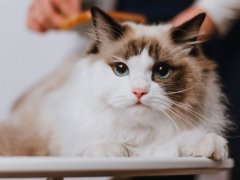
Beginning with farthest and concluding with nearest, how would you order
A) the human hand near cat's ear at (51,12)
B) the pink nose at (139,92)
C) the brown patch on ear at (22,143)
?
1. the human hand near cat's ear at (51,12)
2. the brown patch on ear at (22,143)
3. the pink nose at (139,92)

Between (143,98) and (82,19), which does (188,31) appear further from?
(82,19)

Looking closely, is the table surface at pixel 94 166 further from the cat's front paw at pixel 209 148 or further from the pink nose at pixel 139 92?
the pink nose at pixel 139 92

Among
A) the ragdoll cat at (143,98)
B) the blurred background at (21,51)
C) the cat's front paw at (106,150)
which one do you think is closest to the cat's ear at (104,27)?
the ragdoll cat at (143,98)

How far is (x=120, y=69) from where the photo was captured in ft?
3.18

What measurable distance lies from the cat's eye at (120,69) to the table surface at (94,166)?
0.79ft

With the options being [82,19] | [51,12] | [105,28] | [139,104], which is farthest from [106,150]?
[51,12]

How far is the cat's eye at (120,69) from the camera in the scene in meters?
0.96

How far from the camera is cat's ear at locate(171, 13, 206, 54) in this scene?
958 mm

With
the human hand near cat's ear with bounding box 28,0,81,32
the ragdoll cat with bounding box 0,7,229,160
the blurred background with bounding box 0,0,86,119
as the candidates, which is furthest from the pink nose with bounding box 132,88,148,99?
the blurred background with bounding box 0,0,86,119

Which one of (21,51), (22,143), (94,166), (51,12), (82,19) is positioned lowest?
(94,166)

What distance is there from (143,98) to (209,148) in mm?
182

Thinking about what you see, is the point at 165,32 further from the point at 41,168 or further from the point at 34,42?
the point at 34,42

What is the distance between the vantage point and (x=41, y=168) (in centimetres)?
69

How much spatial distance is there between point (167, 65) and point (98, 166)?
0.34 meters
